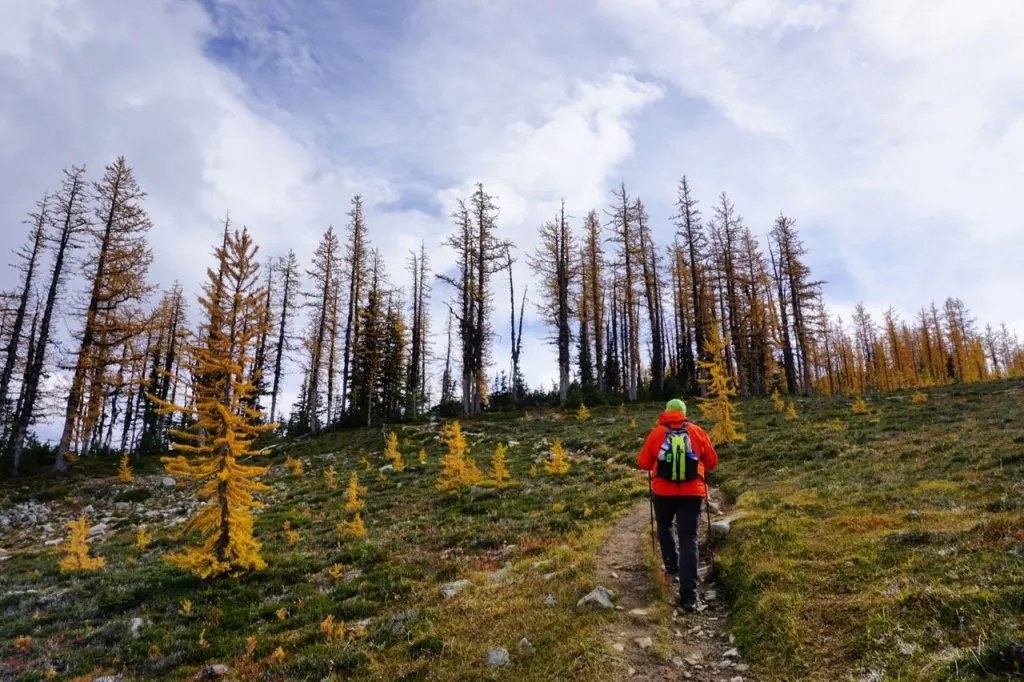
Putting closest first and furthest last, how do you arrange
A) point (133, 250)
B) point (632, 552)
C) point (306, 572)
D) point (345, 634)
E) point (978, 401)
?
point (345, 634)
point (632, 552)
point (306, 572)
point (978, 401)
point (133, 250)

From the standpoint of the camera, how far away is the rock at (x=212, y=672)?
712 centimetres

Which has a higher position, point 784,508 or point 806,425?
point 806,425

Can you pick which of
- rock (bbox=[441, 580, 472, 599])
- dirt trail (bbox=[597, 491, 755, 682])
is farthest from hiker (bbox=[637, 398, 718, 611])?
rock (bbox=[441, 580, 472, 599])

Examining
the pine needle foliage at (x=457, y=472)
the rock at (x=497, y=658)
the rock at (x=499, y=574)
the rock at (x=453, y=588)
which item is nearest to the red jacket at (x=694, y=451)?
the rock at (x=497, y=658)

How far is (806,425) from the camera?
68.2 ft

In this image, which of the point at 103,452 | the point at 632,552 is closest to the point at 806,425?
the point at 632,552

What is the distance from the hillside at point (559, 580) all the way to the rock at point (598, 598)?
0.16 meters

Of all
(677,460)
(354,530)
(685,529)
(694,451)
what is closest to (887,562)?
(685,529)

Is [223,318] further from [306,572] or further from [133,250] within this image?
[133,250]

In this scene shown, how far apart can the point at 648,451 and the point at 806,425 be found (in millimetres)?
16417

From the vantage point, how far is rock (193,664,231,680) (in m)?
7.12

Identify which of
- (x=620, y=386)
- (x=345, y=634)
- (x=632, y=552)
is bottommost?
(x=345, y=634)

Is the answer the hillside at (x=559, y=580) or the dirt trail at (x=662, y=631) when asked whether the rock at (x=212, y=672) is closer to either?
the hillside at (x=559, y=580)

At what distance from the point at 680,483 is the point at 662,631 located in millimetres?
2034
